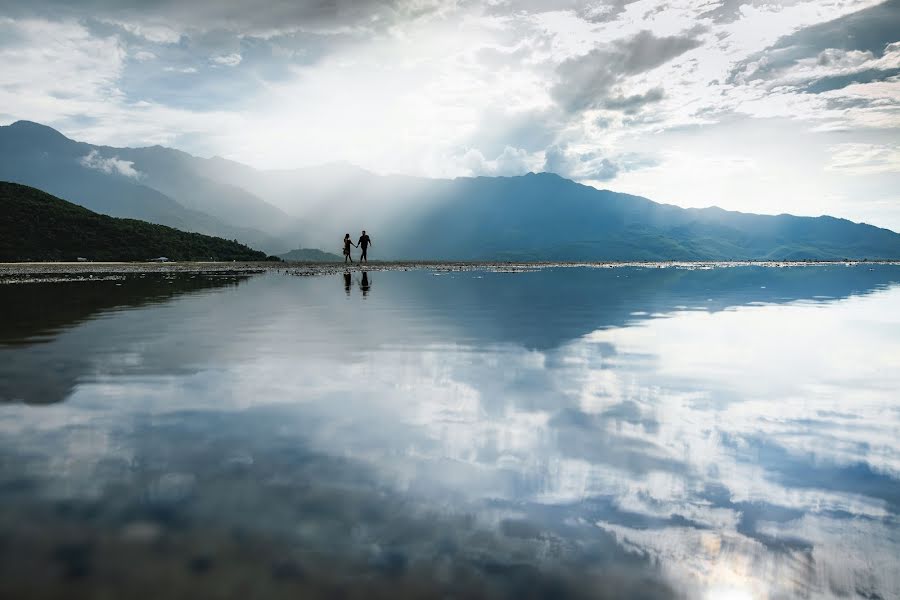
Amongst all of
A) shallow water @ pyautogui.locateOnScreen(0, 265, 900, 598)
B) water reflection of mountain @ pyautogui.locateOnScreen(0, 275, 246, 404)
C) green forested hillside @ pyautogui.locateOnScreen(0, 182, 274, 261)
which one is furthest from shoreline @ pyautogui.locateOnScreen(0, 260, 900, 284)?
shallow water @ pyautogui.locateOnScreen(0, 265, 900, 598)

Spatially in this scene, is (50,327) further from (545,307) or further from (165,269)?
(165,269)

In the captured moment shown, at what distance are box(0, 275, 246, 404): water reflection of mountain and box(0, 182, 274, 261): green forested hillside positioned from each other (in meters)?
85.6

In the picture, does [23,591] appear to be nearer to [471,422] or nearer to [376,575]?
[376,575]

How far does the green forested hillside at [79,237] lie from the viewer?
119600 mm

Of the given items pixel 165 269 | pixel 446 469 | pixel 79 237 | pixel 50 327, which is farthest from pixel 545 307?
pixel 79 237

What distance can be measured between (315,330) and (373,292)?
1779cm

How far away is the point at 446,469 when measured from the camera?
788 centimetres

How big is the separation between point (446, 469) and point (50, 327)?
63.0 ft

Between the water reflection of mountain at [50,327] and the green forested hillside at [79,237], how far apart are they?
281 feet

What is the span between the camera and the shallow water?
533 cm

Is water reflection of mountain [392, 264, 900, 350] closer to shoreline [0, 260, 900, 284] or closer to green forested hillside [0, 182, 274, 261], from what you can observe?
shoreline [0, 260, 900, 284]

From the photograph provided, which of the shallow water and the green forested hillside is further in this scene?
the green forested hillside

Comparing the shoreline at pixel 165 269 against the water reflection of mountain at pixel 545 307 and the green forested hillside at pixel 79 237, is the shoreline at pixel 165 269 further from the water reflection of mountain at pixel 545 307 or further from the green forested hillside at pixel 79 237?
the water reflection of mountain at pixel 545 307

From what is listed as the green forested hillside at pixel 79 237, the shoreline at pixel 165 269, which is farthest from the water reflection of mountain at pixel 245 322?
the green forested hillside at pixel 79 237
